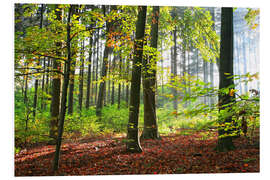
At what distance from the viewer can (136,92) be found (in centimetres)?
→ 322

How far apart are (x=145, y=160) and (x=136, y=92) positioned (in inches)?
44.7

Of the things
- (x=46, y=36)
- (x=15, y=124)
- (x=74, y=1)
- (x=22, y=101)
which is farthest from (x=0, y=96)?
(x=74, y=1)

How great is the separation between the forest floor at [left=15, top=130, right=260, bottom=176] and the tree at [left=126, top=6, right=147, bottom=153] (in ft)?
0.68

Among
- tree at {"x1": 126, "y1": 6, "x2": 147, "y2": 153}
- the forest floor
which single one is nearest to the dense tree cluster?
tree at {"x1": 126, "y1": 6, "x2": 147, "y2": 153}

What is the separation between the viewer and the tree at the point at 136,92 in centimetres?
320

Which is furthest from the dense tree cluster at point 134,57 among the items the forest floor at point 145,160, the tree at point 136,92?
the forest floor at point 145,160

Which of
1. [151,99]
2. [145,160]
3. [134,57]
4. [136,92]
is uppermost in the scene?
[134,57]

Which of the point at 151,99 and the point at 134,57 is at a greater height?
the point at 134,57

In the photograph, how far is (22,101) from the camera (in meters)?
3.41

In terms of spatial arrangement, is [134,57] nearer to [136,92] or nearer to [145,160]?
[136,92]

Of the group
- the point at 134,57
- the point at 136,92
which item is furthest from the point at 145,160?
the point at 134,57

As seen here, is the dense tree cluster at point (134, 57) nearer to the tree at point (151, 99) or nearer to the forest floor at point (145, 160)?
the tree at point (151, 99)

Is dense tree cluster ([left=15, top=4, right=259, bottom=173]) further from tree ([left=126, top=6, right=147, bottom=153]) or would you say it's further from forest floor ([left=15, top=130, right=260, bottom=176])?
forest floor ([left=15, top=130, right=260, bottom=176])
